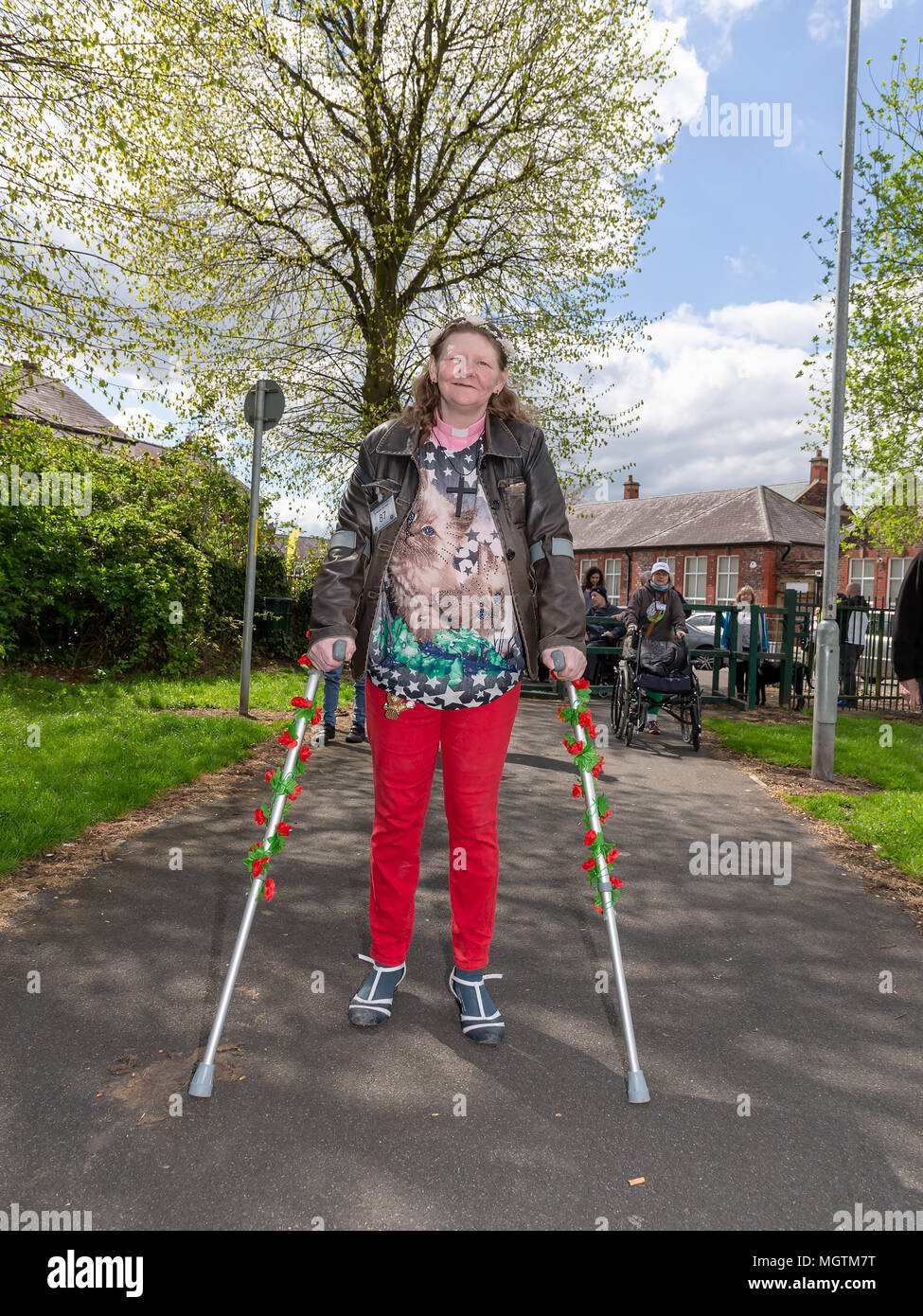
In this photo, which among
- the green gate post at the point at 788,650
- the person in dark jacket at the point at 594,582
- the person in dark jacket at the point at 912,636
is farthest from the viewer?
the person in dark jacket at the point at 594,582

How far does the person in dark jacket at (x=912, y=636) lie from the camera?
3805mm

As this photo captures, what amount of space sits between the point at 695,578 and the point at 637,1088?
45.8 metres

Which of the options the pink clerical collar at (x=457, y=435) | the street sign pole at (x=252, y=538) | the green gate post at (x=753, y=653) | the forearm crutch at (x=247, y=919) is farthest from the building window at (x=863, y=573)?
the forearm crutch at (x=247, y=919)

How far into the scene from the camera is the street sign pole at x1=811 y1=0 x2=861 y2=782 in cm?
820

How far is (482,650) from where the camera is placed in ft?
9.88

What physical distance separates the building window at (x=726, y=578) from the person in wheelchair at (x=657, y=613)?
117 ft

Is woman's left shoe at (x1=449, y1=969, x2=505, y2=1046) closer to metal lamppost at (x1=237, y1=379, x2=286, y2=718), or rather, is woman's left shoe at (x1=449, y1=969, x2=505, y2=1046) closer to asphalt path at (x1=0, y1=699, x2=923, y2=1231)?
asphalt path at (x1=0, y1=699, x2=923, y2=1231)

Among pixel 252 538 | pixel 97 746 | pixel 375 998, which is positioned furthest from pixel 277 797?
pixel 252 538

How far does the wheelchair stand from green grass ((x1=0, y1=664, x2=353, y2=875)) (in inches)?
150

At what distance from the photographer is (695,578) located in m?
46.6

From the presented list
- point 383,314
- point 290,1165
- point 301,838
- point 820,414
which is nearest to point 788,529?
point 820,414

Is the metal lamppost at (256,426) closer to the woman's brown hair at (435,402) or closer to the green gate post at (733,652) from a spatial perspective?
the woman's brown hair at (435,402)

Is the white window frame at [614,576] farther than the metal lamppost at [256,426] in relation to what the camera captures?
Yes

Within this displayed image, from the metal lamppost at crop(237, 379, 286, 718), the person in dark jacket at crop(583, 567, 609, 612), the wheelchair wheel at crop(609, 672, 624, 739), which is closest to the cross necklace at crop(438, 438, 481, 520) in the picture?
the metal lamppost at crop(237, 379, 286, 718)
